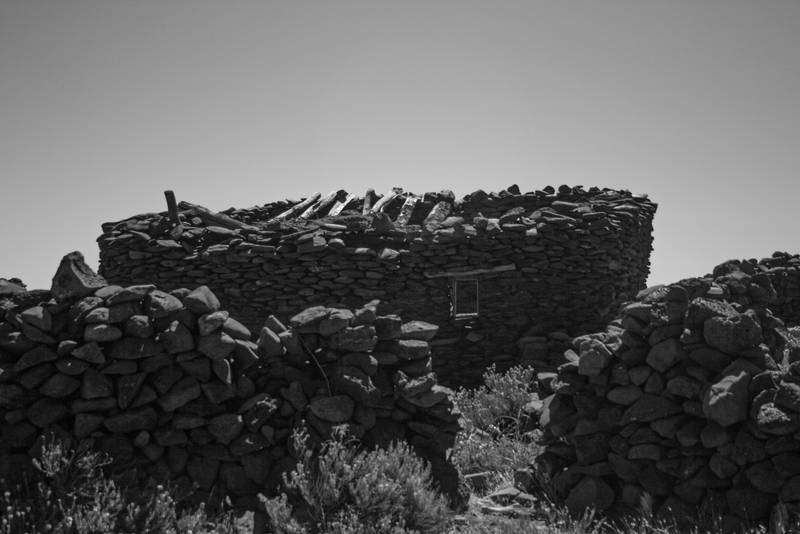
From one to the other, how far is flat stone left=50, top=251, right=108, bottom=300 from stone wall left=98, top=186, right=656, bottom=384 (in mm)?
5118

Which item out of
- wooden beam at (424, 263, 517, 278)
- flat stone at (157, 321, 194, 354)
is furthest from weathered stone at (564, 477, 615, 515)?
wooden beam at (424, 263, 517, 278)

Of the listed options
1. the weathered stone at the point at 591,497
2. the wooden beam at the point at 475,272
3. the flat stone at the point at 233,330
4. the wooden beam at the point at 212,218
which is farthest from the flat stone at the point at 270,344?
the wooden beam at the point at 212,218

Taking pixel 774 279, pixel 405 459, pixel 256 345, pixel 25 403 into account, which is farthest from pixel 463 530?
pixel 774 279

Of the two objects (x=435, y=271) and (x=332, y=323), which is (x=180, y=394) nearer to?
(x=332, y=323)

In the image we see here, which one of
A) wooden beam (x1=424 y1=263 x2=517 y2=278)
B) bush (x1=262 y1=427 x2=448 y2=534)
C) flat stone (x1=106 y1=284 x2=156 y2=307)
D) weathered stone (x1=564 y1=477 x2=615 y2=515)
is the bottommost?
weathered stone (x1=564 y1=477 x2=615 y2=515)

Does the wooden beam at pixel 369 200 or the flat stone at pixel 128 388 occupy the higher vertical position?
the wooden beam at pixel 369 200

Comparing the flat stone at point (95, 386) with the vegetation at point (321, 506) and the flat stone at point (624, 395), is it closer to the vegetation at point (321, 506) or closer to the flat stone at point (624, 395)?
the vegetation at point (321, 506)

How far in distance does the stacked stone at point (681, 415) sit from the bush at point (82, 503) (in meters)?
3.27

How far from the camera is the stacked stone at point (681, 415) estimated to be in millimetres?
4133

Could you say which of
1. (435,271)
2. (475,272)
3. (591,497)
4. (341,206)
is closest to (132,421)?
(591,497)

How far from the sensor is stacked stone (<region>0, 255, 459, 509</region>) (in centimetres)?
417

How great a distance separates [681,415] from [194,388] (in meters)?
4.17

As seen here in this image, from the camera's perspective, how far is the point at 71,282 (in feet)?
14.8

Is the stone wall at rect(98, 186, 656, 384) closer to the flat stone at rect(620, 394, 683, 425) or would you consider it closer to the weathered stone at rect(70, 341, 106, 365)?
the flat stone at rect(620, 394, 683, 425)
